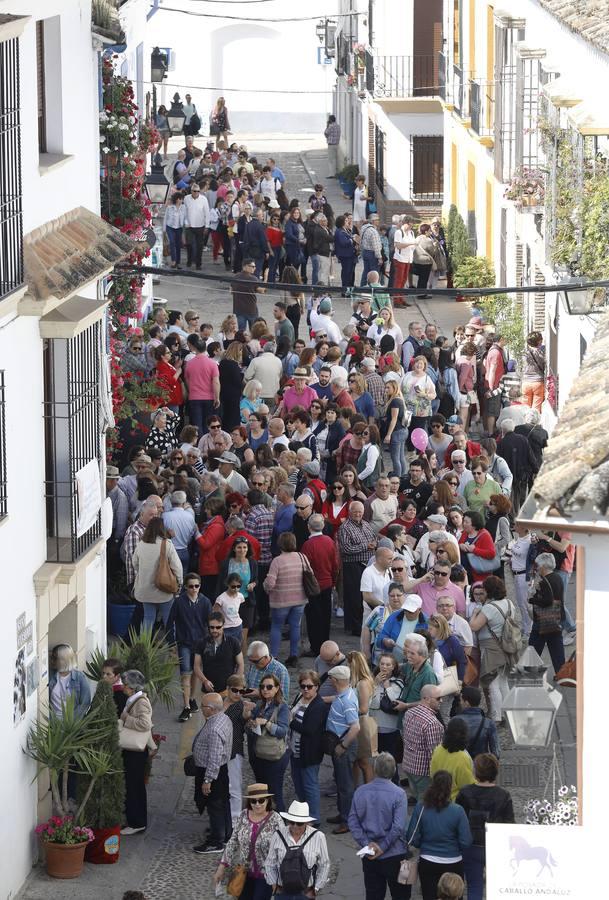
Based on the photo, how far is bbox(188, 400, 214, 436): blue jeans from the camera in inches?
946

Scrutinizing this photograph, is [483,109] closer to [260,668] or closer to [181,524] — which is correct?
[181,524]

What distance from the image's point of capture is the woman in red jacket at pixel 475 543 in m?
18.2

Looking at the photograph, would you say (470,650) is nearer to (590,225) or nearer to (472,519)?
(472,519)

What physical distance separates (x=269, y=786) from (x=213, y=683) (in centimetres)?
177

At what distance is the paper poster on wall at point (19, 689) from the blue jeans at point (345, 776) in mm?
2427

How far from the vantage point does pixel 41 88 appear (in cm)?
1606

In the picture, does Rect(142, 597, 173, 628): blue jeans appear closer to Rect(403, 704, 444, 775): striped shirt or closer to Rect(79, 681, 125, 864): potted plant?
Rect(79, 681, 125, 864): potted plant

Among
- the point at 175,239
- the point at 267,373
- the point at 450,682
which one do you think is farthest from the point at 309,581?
the point at 175,239

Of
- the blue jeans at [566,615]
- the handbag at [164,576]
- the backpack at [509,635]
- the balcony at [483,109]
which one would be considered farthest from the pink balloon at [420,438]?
the balcony at [483,109]

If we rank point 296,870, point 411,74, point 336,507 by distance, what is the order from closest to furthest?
point 296,870 < point 336,507 < point 411,74

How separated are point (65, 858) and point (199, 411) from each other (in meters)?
9.99

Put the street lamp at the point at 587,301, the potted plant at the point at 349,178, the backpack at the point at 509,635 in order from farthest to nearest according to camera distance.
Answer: the potted plant at the point at 349,178 < the street lamp at the point at 587,301 < the backpack at the point at 509,635

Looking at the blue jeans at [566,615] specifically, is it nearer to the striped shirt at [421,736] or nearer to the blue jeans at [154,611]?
the striped shirt at [421,736]

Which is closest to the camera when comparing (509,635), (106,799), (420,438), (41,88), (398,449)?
(106,799)
